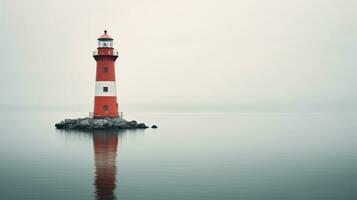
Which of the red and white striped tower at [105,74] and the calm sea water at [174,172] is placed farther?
the red and white striped tower at [105,74]

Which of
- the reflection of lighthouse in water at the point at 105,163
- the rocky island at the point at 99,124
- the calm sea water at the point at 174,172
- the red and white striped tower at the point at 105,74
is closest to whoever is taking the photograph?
the calm sea water at the point at 174,172

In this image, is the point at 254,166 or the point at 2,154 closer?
the point at 254,166

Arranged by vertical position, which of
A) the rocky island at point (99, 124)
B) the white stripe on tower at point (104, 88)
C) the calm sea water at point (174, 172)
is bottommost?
the calm sea water at point (174, 172)

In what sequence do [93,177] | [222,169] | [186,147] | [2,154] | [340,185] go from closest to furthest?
1. [340,185]
2. [93,177]
3. [222,169]
4. [2,154]
5. [186,147]

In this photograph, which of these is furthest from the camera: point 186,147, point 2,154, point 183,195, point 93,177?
point 186,147

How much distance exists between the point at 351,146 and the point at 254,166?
802 inches

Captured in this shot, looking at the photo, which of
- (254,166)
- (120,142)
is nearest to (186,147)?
(120,142)

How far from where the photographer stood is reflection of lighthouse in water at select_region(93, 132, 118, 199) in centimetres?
2421

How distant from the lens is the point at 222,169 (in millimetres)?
32688

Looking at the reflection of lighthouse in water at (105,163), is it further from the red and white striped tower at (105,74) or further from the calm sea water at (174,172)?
the red and white striped tower at (105,74)

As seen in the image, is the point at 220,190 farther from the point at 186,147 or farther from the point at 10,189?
the point at 186,147

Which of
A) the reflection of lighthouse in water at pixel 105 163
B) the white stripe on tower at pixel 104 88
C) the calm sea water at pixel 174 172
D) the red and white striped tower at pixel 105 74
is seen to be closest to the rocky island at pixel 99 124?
the reflection of lighthouse in water at pixel 105 163

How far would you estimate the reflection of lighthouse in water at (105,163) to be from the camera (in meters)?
24.2

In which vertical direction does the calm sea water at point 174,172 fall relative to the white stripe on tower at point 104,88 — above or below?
below
